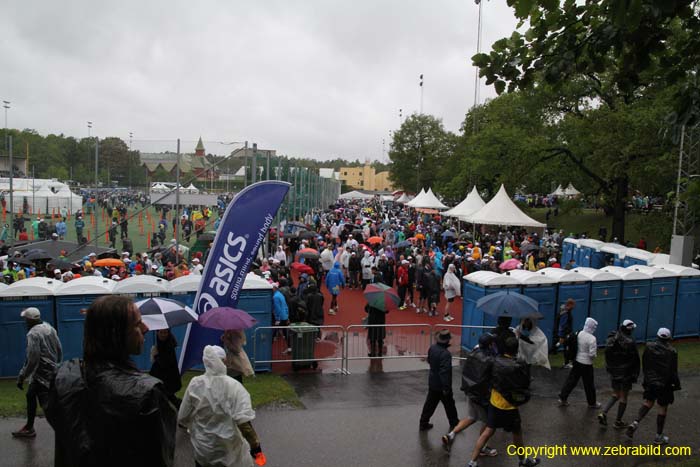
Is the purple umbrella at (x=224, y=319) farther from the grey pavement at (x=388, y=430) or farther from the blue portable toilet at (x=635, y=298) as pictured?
the blue portable toilet at (x=635, y=298)

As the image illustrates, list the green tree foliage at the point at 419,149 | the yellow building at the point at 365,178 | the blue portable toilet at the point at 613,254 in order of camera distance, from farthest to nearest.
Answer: the yellow building at the point at 365,178
the green tree foliage at the point at 419,149
the blue portable toilet at the point at 613,254

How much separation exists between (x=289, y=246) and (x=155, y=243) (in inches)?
248

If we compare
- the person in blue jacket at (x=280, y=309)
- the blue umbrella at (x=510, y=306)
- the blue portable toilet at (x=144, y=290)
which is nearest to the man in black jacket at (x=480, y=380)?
the blue umbrella at (x=510, y=306)

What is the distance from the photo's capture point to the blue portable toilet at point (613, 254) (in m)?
18.3

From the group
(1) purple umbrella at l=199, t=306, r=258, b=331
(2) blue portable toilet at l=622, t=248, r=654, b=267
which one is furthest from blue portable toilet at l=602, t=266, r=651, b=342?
(1) purple umbrella at l=199, t=306, r=258, b=331

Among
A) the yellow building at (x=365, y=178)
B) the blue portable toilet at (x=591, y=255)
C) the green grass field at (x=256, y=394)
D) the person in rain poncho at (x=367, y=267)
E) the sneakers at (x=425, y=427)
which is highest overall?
the yellow building at (x=365, y=178)

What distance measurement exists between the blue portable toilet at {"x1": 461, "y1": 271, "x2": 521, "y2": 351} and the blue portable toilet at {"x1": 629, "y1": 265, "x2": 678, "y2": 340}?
370 cm

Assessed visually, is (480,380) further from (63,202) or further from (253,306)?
(63,202)

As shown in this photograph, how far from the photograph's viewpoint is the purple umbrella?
7828mm

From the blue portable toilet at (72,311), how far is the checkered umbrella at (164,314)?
7.42 feet

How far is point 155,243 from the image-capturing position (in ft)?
83.3

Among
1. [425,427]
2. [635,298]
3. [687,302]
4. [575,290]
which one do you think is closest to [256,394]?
[425,427]

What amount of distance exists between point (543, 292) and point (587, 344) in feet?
11.0

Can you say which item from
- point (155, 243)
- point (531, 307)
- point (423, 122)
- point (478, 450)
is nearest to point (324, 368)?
point (531, 307)
